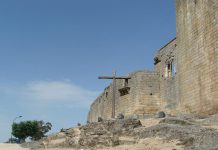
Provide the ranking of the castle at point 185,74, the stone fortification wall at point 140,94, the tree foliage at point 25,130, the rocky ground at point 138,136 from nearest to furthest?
1. the rocky ground at point 138,136
2. the castle at point 185,74
3. the stone fortification wall at point 140,94
4. the tree foliage at point 25,130

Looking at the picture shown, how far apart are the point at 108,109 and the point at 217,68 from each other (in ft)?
59.0

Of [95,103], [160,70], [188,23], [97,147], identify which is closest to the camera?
[97,147]

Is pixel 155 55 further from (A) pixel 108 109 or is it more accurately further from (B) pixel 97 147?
(B) pixel 97 147

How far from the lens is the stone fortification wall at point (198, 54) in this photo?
17375 mm

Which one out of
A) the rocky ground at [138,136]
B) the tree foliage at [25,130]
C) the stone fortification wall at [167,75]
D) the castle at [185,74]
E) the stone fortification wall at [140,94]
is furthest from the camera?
the tree foliage at [25,130]

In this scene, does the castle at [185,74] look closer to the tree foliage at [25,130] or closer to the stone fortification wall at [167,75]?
the stone fortification wall at [167,75]

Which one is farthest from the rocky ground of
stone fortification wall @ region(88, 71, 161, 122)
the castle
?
stone fortification wall @ region(88, 71, 161, 122)

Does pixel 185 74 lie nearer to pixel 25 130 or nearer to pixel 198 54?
pixel 198 54

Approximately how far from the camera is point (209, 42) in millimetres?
17812

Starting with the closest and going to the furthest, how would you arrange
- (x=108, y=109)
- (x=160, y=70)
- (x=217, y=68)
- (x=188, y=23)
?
(x=217, y=68), (x=188, y=23), (x=160, y=70), (x=108, y=109)

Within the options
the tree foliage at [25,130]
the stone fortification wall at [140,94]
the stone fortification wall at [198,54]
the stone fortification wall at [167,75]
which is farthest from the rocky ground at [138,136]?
the tree foliage at [25,130]

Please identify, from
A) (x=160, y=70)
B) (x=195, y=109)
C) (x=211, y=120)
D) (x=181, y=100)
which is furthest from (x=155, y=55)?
(x=211, y=120)

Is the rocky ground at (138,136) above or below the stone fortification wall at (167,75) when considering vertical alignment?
below

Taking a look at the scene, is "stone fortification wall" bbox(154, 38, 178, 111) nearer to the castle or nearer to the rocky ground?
the castle
